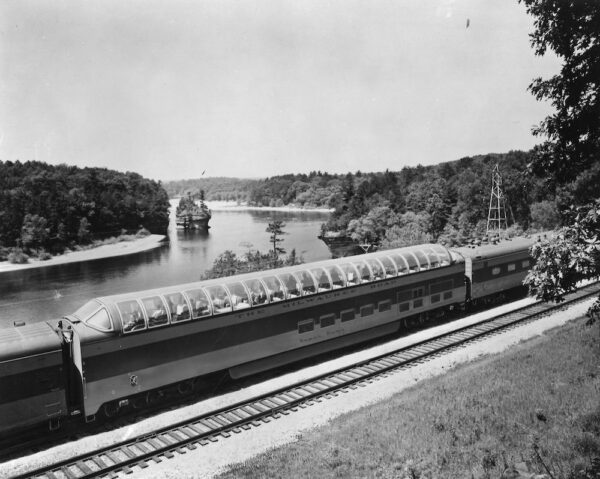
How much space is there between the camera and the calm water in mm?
47938

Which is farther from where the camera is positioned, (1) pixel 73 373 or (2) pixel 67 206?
(2) pixel 67 206

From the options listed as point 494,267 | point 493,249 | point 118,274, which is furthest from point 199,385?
point 118,274

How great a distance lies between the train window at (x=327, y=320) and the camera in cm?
1931

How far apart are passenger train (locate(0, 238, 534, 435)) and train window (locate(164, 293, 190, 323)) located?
0.11 feet

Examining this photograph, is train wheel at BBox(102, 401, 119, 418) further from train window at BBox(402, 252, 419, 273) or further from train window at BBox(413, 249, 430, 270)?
train window at BBox(413, 249, 430, 270)

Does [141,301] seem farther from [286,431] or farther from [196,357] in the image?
[286,431]

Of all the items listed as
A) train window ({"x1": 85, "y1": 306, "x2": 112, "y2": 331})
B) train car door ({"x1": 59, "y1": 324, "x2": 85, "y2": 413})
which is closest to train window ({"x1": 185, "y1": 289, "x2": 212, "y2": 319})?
train window ({"x1": 85, "y1": 306, "x2": 112, "y2": 331})

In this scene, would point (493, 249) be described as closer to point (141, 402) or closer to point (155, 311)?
point (155, 311)

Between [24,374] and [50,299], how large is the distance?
41251 mm

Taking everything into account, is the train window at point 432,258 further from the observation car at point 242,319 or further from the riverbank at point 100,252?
the riverbank at point 100,252

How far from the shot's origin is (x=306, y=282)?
18906 mm

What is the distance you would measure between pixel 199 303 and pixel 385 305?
912cm

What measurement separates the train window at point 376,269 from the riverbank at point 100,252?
57.8 m

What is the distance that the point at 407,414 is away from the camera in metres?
12.8
